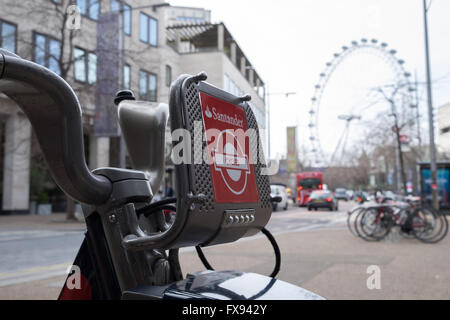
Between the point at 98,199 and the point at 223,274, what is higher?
the point at 98,199

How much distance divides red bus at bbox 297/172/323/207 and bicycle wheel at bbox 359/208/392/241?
30.4 m

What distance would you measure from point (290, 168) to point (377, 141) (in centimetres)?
2615

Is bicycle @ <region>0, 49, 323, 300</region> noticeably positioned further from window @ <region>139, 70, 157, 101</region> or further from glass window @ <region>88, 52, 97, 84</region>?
glass window @ <region>88, 52, 97, 84</region>

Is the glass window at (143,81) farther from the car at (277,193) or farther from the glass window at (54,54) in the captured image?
the glass window at (54,54)

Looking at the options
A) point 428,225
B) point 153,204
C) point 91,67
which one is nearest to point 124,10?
point 91,67

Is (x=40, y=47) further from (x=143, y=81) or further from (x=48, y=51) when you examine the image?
(x=143, y=81)

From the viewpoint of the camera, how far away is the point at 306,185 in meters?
42.0

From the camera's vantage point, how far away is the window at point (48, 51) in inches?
566

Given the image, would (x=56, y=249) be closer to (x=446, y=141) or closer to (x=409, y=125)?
(x=409, y=125)

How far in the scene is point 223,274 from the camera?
4.27 ft

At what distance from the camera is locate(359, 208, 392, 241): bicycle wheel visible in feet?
34.7

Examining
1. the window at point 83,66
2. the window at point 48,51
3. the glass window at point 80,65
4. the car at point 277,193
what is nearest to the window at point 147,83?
the window at point 83,66

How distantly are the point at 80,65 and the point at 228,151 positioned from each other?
52.2ft
